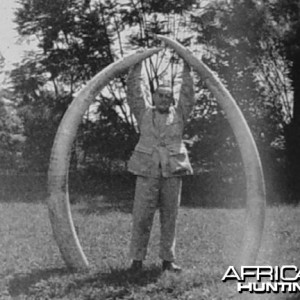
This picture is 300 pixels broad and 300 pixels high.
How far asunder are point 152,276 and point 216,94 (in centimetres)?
239

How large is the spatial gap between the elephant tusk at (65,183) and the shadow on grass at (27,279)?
0.23m

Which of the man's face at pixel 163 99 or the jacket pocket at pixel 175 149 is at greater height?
the man's face at pixel 163 99

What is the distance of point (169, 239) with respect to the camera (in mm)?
7102

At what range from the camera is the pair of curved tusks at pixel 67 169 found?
22.7 feet

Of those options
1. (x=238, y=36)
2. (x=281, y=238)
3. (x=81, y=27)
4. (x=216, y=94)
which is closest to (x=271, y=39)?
(x=238, y=36)

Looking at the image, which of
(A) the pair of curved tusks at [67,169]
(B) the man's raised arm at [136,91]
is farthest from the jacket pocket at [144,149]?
(A) the pair of curved tusks at [67,169]

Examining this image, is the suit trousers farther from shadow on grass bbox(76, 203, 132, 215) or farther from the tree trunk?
the tree trunk

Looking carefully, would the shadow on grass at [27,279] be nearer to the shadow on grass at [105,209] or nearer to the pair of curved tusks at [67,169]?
the pair of curved tusks at [67,169]

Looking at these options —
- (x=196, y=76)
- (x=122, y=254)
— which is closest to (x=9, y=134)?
(x=196, y=76)

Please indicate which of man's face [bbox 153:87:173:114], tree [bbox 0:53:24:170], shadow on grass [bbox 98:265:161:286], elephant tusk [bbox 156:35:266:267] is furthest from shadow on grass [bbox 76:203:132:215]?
tree [bbox 0:53:24:170]

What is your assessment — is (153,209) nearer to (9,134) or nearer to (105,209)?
(105,209)

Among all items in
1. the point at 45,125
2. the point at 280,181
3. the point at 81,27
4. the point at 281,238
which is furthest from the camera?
the point at 45,125

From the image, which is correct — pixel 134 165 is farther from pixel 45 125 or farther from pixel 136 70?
pixel 45 125

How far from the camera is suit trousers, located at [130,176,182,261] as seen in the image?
702 centimetres
